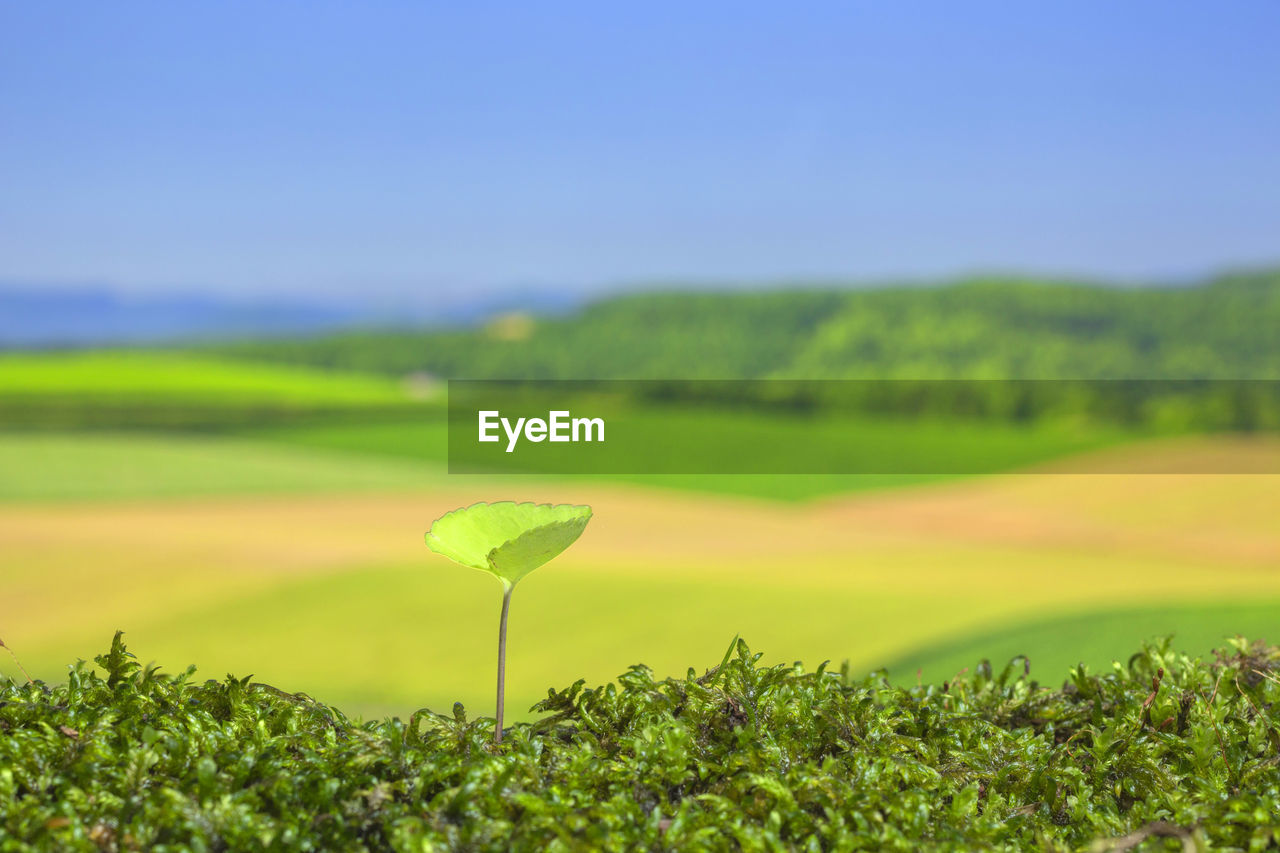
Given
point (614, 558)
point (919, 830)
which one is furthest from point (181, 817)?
point (614, 558)

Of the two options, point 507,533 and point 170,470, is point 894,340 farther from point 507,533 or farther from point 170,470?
point 507,533

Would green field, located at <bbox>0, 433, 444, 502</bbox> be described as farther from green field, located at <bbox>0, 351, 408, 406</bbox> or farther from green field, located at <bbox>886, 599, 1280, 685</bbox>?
green field, located at <bbox>886, 599, 1280, 685</bbox>

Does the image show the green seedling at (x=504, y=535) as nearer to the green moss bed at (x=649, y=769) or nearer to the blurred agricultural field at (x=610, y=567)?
the green moss bed at (x=649, y=769)

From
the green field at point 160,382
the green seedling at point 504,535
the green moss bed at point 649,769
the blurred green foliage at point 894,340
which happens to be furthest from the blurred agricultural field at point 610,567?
the blurred green foliage at point 894,340

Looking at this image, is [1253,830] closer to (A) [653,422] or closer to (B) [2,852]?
(B) [2,852]

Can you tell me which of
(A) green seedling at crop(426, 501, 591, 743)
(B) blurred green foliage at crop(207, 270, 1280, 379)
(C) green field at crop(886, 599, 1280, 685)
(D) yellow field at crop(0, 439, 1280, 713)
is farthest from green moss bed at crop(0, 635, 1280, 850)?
(B) blurred green foliage at crop(207, 270, 1280, 379)
